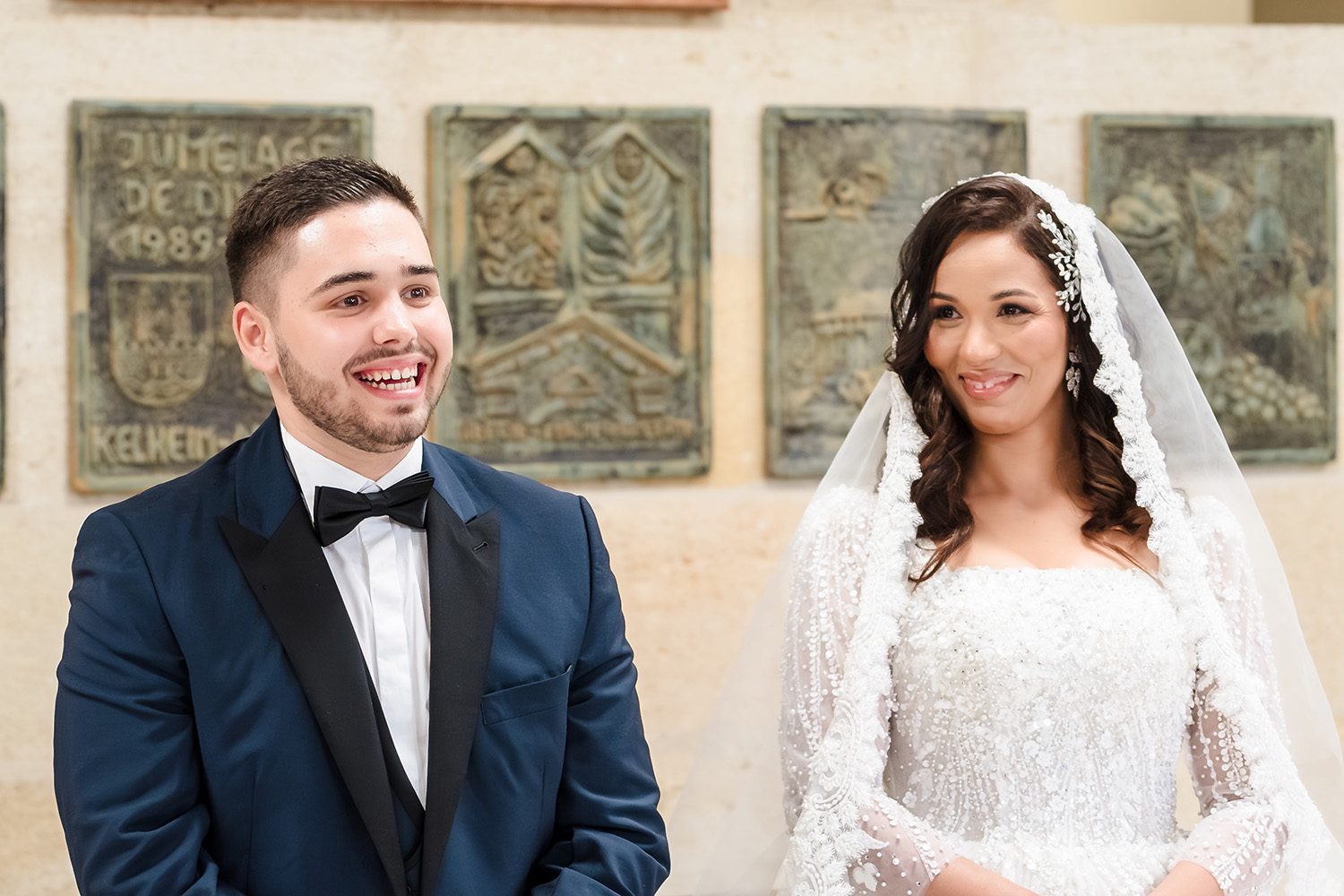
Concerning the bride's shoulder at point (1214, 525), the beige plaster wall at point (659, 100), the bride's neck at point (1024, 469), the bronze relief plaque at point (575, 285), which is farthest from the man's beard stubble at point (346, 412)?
the beige plaster wall at point (659, 100)

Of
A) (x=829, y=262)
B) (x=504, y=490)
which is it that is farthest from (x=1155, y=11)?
(x=504, y=490)

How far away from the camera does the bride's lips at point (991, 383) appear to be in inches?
99.4

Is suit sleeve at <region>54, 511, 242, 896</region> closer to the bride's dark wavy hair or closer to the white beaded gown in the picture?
the white beaded gown

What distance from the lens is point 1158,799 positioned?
2504 mm

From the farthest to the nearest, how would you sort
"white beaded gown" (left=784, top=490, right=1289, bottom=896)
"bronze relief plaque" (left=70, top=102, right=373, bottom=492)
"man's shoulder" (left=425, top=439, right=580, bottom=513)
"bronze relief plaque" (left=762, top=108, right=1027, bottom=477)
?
"bronze relief plaque" (left=762, top=108, right=1027, bottom=477) < "bronze relief plaque" (left=70, top=102, right=373, bottom=492) < "white beaded gown" (left=784, top=490, right=1289, bottom=896) < "man's shoulder" (left=425, top=439, right=580, bottom=513)

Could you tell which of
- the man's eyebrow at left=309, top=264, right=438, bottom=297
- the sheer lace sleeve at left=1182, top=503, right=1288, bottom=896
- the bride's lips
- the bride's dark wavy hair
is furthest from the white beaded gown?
the man's eyebrow at left=309, top=264, right=438, bottom=297

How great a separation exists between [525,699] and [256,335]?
2.21 feet

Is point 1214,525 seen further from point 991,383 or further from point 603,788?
point 603,788

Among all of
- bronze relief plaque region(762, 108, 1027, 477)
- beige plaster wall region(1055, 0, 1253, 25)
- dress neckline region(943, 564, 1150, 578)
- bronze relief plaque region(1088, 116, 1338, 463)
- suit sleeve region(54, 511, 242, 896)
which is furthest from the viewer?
beige plaster wall region(1055, 0, 1253, 25)

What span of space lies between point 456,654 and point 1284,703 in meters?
1.65

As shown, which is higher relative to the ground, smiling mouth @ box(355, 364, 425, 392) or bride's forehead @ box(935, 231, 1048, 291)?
bride's forehead @ box(935, 231, 1048, 291)

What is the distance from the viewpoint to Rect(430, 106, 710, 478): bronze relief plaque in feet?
12.8

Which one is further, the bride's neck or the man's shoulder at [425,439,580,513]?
the bride's neck

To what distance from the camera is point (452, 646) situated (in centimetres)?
205
